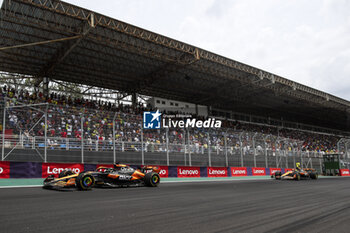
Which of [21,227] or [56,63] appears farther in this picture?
[56,63]

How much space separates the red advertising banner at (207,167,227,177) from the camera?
20.7 metres

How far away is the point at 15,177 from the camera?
12.9 metres

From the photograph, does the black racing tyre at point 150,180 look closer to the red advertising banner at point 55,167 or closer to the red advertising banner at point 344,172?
the red advertising banner at point 55,167

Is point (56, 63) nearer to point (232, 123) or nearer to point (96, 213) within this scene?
point (96, 213)

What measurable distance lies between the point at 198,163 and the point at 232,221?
14.9m

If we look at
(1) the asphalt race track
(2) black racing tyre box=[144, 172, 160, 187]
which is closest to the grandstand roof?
(2) black racing tyre box=[144, 172, 160, 187]

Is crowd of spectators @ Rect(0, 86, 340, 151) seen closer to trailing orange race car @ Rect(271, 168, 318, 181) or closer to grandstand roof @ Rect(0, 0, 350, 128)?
trailing orange race car @ Rect(271, 168, 318, 181)

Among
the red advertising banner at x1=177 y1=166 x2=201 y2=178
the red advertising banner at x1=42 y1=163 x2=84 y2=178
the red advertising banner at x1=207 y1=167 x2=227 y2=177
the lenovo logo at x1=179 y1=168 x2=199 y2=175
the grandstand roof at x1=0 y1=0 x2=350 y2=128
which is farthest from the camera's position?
the red advertising banner at x1=207 y1=167 x2=227 y2=177

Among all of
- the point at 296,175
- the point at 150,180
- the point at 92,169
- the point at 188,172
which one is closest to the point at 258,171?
the point at 296,175

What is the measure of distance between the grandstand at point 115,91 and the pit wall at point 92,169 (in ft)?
1.49

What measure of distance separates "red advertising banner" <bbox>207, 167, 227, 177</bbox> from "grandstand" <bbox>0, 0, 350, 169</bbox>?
0.52m

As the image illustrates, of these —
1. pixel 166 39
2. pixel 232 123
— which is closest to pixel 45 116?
pixel 166 39

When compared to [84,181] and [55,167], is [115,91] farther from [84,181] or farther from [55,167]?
[84,181]

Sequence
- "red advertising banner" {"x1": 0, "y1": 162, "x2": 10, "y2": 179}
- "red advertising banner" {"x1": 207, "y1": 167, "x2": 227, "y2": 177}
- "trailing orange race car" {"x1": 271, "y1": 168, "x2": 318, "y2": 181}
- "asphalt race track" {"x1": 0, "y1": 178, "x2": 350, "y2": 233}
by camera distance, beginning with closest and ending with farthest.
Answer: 1. "asphalt race track" {"x1": 0, "y1": 178, "x2": 350, "y2": 233}
2. "red advertising banner" {"x1": 0, "y1": 162, "x2": 10, "y2": 179}
3. "trailing orange race car" {"x1": 271, "y1": 168, "x2": 318, "y2": 181}
4. "red advertising banner" {"x1": 207, "y1": 167, "x2": 227, "y2": 177}
